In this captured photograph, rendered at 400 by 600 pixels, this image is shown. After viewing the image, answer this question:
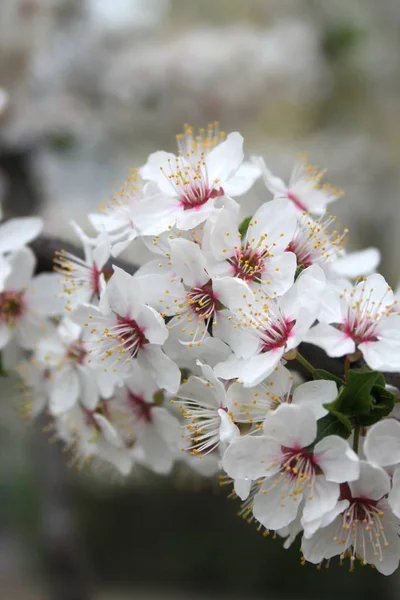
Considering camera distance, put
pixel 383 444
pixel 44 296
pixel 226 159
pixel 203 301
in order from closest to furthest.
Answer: pixel 383 444
pixel 203 301
pixel 226 159
pixel 44 296

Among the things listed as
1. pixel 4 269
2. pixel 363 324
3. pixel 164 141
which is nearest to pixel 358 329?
pixel 363 324

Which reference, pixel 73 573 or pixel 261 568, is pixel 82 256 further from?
pixel 261 568

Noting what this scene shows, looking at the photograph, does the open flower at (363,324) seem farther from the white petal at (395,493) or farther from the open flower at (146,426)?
the open flower at (146,426)

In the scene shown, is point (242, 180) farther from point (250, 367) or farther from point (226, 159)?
point (250, 367)

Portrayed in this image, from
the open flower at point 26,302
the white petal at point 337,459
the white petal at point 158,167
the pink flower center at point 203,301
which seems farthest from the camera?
the open flower at point 26,302

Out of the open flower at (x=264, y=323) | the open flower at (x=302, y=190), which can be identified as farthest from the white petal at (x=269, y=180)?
the open flower at (x=264, y=323)

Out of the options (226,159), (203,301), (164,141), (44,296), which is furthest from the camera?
(164,141)
